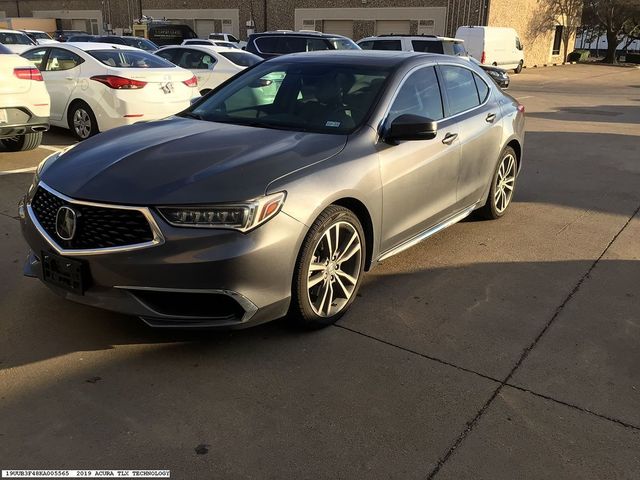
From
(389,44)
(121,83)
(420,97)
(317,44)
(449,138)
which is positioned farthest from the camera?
(389,44)

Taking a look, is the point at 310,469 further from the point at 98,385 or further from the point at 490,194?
the point at 490,194

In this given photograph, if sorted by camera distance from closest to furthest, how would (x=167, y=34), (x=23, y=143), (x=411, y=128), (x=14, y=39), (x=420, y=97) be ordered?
(x=411, y=128) < (x=420, y=97) < (x=23, y=143) < (x=14, y=39) < (x=167, y=34)

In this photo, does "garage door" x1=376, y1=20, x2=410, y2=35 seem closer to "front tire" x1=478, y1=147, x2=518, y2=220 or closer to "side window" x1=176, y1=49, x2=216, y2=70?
"side window" x1=176, y1=49, x2=216, y2=70

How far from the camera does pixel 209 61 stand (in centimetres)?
1291

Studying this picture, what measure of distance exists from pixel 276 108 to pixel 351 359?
1950mm

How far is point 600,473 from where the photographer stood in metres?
2.55

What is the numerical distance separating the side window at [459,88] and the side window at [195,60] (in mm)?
8651

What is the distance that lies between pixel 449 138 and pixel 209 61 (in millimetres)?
9459

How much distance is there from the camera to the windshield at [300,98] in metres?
4.06

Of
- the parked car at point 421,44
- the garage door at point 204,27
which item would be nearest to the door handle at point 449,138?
the parked car at point 421,44

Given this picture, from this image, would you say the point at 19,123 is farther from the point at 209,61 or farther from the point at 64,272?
the point at 209,61

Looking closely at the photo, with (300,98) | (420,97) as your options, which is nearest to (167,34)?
(300,98)

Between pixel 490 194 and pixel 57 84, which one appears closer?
pixel 490 194

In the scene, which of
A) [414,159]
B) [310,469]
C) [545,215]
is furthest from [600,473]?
[545,215]
